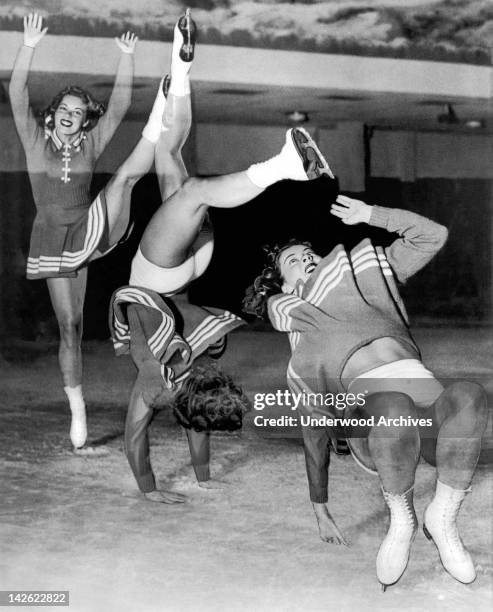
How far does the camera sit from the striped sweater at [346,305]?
93.0 inches

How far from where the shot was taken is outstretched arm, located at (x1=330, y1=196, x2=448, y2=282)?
238cm

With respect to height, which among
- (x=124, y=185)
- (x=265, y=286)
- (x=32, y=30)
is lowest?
(x=265, y=286)

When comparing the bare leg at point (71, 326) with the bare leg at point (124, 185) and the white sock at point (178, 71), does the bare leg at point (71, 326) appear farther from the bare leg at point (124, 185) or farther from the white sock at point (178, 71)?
the white sock at point (178, 71)

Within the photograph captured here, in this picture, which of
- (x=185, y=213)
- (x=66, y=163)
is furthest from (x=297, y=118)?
(x=66, y=163)

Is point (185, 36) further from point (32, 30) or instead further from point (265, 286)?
point (265, 286)

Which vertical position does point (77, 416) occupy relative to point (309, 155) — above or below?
below

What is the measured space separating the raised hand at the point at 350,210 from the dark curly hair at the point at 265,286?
153 millimetres

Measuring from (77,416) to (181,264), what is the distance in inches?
19.7

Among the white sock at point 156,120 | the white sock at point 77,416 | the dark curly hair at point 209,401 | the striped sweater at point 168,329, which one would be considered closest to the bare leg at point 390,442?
the dark curly hair at point 209,401

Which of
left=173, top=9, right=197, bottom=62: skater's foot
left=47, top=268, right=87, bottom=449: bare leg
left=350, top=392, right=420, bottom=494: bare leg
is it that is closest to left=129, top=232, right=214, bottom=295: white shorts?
left=47, top=268, right=87, bottom=449: bare leg

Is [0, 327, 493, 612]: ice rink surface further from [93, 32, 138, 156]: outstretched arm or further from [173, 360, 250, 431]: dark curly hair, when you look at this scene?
[93, 32, 138, 156]: outstretched arm

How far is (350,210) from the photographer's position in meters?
2.38

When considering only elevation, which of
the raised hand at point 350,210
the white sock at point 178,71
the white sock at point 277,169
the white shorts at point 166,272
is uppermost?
the white sock at point 178,71

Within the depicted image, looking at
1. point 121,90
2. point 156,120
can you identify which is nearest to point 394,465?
point 156,120
